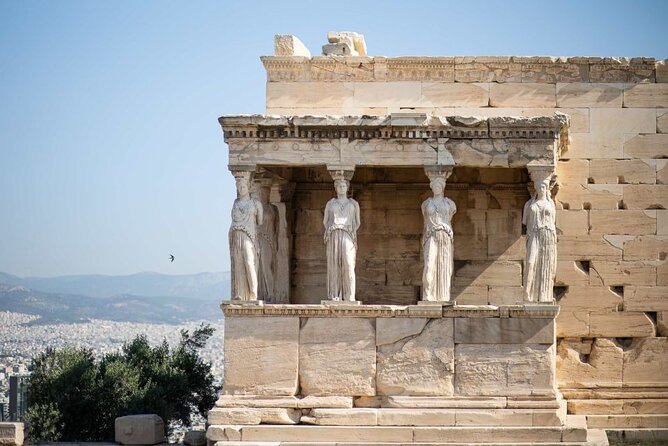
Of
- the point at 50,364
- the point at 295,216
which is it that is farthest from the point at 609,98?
the point at 50,364

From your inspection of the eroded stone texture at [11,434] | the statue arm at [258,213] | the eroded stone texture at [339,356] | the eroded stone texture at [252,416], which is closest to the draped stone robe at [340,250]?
the eroded stone texture at [339,356]

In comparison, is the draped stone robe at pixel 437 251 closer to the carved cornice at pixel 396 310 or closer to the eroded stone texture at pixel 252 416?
the carved cornice at pixel 396 310

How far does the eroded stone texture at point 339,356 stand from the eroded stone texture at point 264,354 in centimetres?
16

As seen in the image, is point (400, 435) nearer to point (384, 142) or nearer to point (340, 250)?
point (340, 250)

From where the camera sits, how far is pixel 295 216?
21016 mm

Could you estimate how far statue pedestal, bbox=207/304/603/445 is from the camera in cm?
1859

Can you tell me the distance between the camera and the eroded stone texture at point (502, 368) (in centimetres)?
1861

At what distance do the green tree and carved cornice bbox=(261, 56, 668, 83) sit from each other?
19.4ft

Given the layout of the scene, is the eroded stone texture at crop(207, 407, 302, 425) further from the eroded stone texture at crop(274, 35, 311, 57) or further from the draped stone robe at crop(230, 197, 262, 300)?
the eroded stone texture at crop(274, 35, 311, 57)

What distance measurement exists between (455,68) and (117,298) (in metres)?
60.6

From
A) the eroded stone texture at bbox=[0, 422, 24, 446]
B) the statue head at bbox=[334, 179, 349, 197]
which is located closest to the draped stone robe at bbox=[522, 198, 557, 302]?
the statue head at bbox=[334, 179, 349, 197]

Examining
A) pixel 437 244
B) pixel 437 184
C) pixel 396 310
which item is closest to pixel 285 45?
pixel 437 184

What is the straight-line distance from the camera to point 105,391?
23.3 metres

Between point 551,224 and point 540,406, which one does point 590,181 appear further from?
point 540,406
